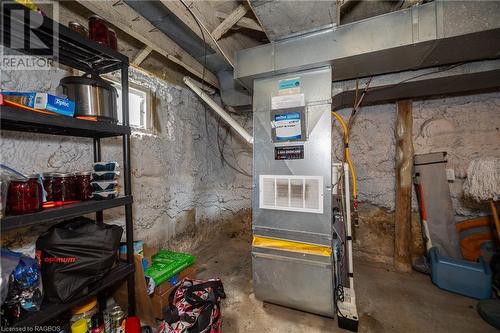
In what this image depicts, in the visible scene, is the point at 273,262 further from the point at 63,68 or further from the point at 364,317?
the point at 63,68

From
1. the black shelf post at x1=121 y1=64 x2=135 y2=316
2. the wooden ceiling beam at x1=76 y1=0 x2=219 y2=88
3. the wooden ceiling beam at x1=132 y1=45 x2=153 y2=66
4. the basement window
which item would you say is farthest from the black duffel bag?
the wooden ceiling beam at x1=132 y1=45 x2=153 y2=66

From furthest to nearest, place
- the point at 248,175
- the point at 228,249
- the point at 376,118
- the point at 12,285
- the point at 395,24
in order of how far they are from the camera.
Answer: the point at 248,175 → the point at 228,249 → the point at 376,118 → the point at 395,24 → the point at 12,285

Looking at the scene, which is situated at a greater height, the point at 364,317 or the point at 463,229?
the point at 463,229

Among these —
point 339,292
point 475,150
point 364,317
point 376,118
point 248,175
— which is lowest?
point 364,317

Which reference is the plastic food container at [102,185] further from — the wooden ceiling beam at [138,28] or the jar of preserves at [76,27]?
the wooden ceiling beam at [138,28]

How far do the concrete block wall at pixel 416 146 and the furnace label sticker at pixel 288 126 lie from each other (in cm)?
128

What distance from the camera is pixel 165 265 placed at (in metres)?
1.55

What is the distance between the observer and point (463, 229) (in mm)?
2000

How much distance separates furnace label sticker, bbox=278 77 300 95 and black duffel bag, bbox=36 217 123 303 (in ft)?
4.58

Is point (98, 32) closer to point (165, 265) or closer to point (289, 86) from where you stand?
point (289, 86)

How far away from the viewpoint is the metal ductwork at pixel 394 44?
3.71 ft

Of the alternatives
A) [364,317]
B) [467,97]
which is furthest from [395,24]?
[364,317]

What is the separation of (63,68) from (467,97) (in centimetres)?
338

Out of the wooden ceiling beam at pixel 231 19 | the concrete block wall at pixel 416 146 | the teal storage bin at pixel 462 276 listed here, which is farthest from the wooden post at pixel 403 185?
the wooden ceiling beam at pixel 231 19
